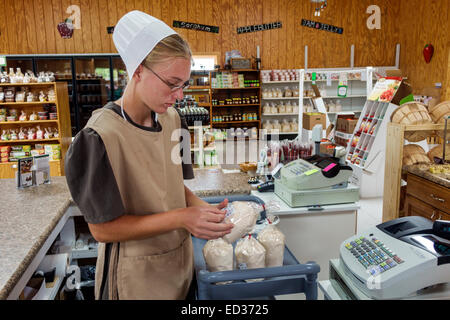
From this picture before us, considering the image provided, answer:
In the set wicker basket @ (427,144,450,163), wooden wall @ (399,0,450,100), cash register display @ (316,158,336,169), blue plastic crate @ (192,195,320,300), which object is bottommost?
blue plastic crate @ (192,195,320,300)

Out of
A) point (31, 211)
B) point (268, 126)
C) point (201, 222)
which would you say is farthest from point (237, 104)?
point (201, 222)

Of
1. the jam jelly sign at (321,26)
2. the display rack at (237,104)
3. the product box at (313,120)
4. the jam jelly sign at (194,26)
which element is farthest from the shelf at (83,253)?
the jam jelly sign at (321,26)

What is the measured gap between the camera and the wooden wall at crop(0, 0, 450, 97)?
833cm

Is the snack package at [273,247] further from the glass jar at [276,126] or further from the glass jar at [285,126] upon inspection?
the glass jar at [285,126]

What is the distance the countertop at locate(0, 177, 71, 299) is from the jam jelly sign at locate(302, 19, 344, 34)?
7.80 metres

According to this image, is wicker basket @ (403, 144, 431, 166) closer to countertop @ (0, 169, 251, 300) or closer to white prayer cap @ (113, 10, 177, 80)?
countertop @ (0, 169, 251, 300)

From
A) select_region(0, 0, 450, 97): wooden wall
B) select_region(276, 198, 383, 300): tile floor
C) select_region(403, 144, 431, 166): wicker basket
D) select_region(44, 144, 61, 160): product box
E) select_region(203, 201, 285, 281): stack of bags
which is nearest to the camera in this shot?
select_region(203, 201, 285, 281): stack of bags

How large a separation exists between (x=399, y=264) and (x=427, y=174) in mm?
2109

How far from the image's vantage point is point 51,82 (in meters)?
6.47

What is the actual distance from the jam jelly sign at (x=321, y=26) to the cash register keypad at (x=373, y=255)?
28.0ft

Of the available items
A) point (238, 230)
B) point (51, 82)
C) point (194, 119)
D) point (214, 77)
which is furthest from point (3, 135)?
point (238, 230)

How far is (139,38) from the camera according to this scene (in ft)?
3.74

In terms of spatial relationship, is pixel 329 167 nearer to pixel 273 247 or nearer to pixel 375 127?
pixel 273 247

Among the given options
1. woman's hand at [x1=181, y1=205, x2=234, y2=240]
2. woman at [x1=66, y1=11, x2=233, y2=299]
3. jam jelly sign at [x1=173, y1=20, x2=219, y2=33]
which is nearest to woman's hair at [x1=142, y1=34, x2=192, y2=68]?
woman at [x1=66, y1=11, x2=233, y2=299]
